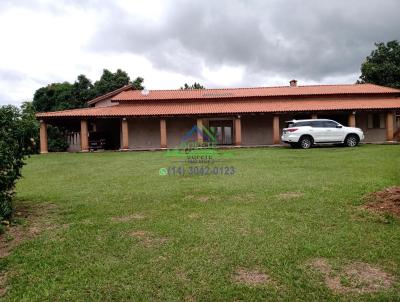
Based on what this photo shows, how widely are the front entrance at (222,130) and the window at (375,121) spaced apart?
10165 millimetres

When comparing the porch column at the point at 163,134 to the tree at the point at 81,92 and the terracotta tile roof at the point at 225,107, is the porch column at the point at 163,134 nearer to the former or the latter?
the terracotta tile roof at the point at 225,107

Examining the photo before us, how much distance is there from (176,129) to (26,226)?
20188 mm

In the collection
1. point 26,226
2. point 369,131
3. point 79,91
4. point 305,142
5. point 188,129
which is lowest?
point 26,226

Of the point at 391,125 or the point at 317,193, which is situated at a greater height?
the point at 391,125

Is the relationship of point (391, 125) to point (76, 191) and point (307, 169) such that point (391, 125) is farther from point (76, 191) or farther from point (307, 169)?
point (76, 191)

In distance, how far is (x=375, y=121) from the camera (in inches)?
998

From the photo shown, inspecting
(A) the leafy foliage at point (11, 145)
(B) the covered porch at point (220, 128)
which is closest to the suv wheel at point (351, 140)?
(B) the covered porch at point (220, 128)

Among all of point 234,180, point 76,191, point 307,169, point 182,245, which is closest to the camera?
point 182,245

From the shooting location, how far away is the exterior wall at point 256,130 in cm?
2564

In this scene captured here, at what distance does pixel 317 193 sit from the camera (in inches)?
274

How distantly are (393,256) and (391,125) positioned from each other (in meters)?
22.6

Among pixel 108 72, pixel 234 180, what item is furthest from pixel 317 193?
pixel 108 72

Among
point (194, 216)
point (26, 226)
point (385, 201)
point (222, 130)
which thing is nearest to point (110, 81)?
point (222, 130)

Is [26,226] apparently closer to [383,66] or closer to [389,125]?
[389,125]
